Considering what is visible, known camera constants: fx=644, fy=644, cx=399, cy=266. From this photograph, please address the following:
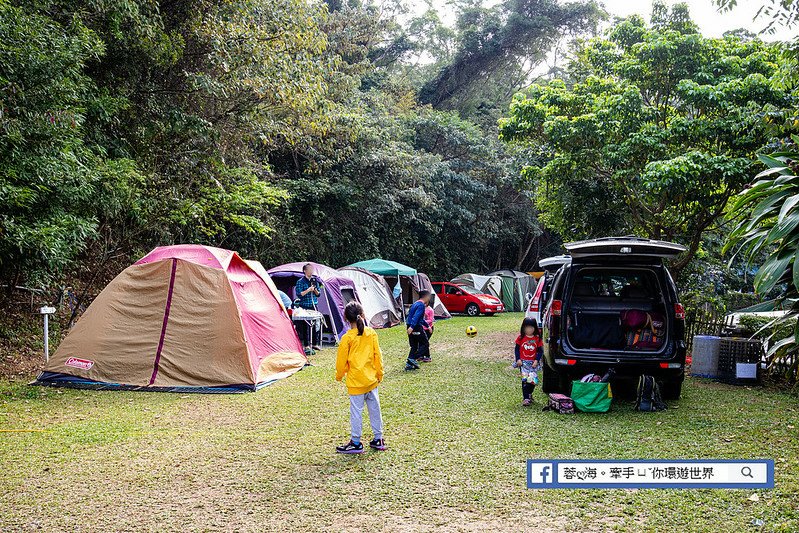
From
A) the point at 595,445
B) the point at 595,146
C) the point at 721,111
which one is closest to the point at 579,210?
the point at 595,146

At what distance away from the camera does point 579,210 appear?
1516 centimetres

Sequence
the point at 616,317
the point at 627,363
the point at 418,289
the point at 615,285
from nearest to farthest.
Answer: the point at 627,363, the point at 616,317, the point at 615,285, the point at 418,289

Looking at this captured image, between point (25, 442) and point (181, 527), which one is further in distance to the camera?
point (25, 442)

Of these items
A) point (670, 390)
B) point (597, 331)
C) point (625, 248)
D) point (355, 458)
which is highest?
point (625, 248)

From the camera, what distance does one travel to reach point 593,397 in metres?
6.82

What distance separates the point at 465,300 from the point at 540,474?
1900 centimetres

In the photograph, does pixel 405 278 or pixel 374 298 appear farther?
pixel 405 278

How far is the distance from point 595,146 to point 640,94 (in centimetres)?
138

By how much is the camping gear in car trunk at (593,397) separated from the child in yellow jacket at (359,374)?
95.2 inches

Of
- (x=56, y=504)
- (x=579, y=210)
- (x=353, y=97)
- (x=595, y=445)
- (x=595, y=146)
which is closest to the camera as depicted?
(x=56, y=504)

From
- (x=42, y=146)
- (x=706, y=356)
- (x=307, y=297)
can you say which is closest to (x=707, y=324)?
(x=706, y=356)

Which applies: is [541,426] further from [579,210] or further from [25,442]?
[579,210]

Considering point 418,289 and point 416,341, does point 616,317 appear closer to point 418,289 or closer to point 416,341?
point 416,341

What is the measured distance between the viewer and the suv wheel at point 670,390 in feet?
24.2
